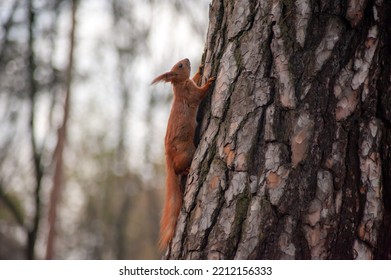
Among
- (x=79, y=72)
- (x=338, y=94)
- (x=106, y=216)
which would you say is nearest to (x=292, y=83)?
(x=338, y=94)

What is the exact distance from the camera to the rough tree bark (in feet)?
6.39

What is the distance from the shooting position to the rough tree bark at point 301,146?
6.39ft

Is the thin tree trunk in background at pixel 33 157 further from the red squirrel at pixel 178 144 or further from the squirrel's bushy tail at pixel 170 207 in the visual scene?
the squirrel's bushy tail at pixel 170 207

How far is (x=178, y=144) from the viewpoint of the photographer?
9.52 ft

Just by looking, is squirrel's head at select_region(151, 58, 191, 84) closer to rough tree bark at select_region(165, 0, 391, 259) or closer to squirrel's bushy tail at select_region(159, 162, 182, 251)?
squirrel's bushy tail at select_region(159, 162, 182, 251)

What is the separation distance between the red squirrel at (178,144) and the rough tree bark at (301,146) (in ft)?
0.84

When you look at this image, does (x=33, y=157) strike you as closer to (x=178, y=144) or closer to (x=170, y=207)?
(x=178, y=144)

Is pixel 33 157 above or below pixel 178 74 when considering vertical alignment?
below

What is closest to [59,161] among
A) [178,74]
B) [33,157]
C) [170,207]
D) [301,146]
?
[33,157]

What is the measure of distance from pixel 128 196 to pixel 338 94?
11.4 m

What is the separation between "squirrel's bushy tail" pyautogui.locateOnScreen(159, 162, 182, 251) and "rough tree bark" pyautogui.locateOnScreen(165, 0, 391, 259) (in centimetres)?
21

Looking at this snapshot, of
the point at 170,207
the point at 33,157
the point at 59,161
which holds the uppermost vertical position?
the point at 170,207

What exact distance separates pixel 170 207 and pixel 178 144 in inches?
19.0

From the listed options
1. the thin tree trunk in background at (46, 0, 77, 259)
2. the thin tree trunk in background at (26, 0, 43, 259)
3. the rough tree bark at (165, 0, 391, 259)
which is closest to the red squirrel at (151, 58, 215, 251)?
the rough tree bark at (165, 0, 391, 259)
